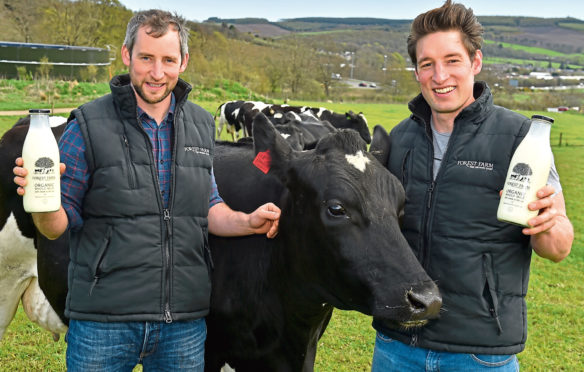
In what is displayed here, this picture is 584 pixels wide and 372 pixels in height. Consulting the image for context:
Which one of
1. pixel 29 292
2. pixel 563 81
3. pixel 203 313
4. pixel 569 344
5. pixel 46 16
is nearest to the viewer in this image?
pixel 203 313

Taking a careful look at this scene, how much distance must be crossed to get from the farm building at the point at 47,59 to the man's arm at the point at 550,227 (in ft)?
115

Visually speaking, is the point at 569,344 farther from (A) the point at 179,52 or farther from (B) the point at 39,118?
(B) the point at 39,118

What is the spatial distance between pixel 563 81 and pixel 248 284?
10982 centimetres

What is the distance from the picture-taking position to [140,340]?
8.89ft

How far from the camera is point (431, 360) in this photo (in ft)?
8.98

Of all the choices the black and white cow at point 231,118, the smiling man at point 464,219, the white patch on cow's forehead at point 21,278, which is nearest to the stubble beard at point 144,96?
the smiling man at point 464,219

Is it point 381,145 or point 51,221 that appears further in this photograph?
point 381,145

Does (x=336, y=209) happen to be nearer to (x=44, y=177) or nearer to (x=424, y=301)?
(x=424, y=301)

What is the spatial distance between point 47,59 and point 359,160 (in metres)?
36.0

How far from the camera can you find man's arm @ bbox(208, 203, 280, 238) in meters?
2.89

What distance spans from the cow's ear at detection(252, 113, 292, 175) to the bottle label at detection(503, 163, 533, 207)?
1220mm

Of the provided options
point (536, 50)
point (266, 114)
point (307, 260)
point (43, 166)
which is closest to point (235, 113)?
point (266, 114)

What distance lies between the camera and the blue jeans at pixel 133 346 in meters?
2.63

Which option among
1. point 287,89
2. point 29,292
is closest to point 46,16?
point 287,89
